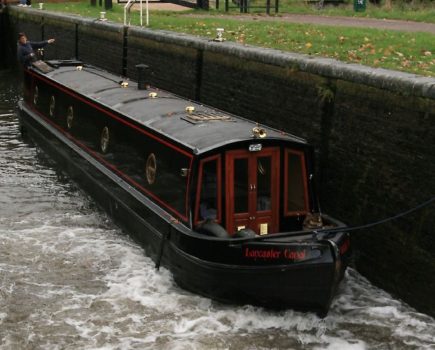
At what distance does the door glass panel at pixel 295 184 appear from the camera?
29.6ft

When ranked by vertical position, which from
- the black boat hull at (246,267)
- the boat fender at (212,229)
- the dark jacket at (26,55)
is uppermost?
the dark jacket at (26,55)

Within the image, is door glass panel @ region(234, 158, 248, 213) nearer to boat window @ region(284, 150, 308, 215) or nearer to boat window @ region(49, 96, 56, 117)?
boat window @ region(284, 150, 308, 215)

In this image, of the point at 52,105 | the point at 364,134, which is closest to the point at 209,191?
the point at 364,134

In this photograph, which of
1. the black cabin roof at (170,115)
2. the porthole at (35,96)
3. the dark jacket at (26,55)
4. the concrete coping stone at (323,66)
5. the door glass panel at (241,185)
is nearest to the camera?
the concrete coping stone at (323,66)

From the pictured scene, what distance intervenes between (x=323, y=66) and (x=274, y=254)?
3515 mm

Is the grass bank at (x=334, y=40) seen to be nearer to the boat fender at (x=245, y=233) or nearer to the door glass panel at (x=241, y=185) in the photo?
the door glass panel at (x=241, y=185)

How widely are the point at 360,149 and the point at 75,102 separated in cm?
632

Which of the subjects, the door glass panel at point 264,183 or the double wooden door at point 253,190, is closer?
the double wooden door at point 253,190

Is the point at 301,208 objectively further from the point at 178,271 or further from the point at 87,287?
the point at 87,287

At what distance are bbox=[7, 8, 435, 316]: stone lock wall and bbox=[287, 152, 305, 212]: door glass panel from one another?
89 centimetres

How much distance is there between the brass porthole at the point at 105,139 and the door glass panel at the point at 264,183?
12.8 ft

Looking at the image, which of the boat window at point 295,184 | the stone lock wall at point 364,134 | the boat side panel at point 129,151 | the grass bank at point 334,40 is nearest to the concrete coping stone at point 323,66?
the stone lock wall at point 364,134

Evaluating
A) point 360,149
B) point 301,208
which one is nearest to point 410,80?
point 360,149

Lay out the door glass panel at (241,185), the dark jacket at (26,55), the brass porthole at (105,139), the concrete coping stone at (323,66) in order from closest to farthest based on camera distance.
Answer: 1. the concrete coping stone at (323,66)
2. the door glass panel at (241,185)
3. the brass porthole at (105,139)
4. the dark jacket at (26,55)
